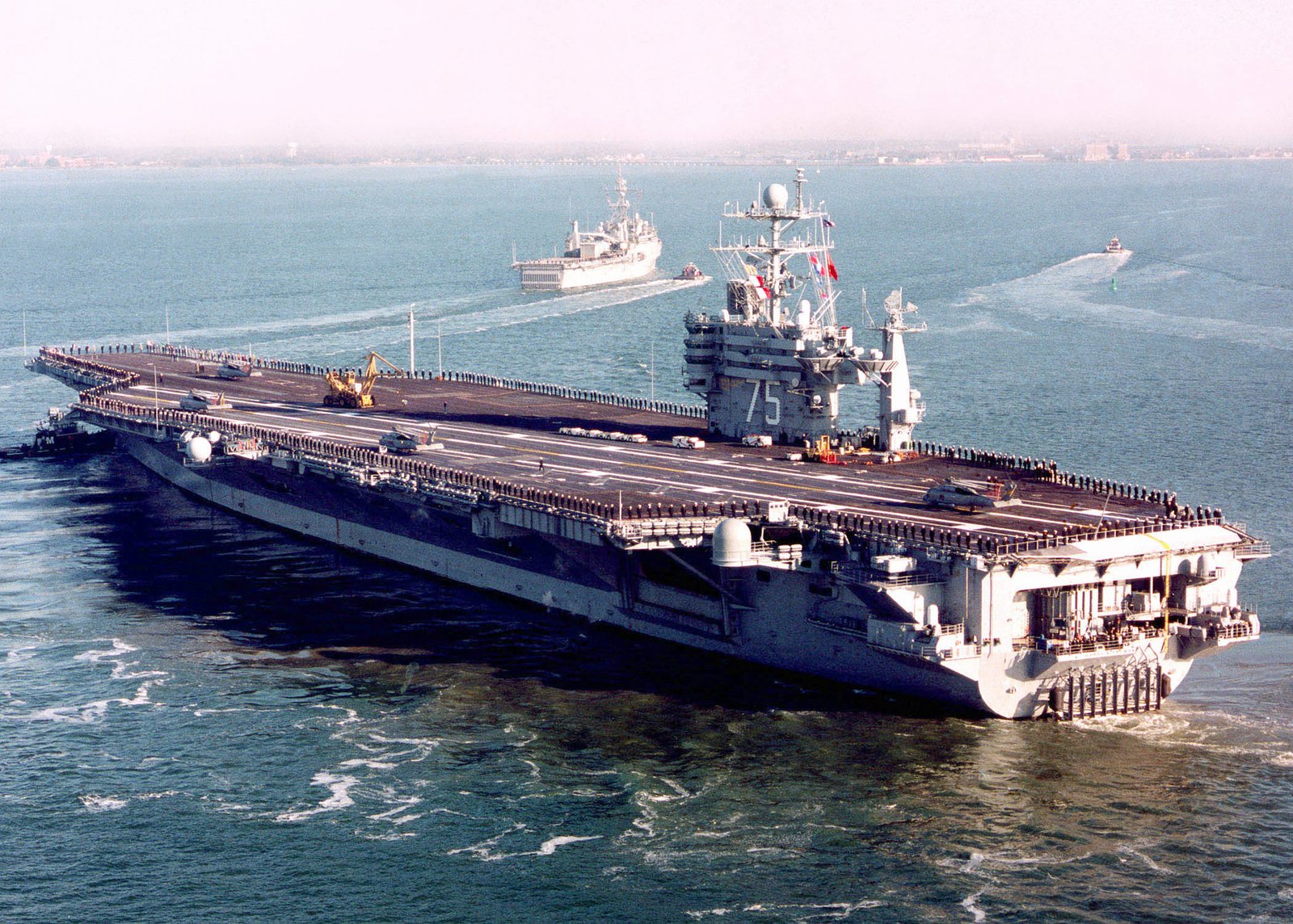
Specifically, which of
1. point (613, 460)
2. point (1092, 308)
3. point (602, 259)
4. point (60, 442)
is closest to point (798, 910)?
point (613, 460)

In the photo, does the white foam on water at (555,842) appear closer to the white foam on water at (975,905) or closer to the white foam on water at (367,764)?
the white foam on water at (367,764)

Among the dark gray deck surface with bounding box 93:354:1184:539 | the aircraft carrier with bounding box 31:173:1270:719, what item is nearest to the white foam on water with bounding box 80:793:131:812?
the aircraft carrier with bounding box 31:173:1270:719

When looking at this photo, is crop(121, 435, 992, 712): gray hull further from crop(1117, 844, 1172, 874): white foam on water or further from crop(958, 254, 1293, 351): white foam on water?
crop(958, 254, 1293, 351): white foam on water

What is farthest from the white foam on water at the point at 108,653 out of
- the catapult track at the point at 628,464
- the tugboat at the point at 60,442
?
the tugboat at the point at 60,442

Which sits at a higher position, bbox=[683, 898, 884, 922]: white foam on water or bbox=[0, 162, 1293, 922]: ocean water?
bbox=[0, 162, 1293, 922]: ocean water

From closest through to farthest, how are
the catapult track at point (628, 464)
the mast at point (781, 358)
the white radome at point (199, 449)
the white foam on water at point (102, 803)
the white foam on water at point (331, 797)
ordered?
the white foam on water at point (331, 797) < the white foam on water at point (102, 803) < the catapult track at point (628, 464) < the mast at point (781, 358) < the white radome at point (199, 449)

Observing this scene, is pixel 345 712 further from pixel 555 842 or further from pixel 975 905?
pixel 975 905
